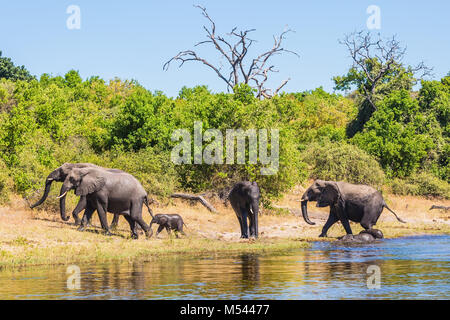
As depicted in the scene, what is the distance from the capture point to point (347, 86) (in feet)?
223

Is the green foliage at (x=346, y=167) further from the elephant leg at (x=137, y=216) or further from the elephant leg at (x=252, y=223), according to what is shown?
the elephant leg at (x=137, y=216)

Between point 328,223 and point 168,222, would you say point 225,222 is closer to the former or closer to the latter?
point 328,223

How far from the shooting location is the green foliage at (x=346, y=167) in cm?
3975

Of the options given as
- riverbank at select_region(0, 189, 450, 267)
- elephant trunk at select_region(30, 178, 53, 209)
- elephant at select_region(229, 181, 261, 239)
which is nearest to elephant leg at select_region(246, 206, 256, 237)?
elephant at select_region(229, 181, 261, 239)

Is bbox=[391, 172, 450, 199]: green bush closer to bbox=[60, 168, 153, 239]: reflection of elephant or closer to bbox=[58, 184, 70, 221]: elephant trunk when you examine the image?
bbox=[60, 168, 153, 239]: reflection of elephant

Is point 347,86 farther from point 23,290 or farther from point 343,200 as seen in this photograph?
point 23,290

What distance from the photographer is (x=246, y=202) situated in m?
24.6

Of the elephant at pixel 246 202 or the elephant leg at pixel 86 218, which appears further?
the elephant at pixel 246 202

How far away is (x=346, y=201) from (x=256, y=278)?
11.4m

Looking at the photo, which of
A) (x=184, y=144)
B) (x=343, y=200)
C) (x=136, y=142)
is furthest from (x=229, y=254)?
(x=136, y=142)

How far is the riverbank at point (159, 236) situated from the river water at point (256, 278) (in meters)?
1.13

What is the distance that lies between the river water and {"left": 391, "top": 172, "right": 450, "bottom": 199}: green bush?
907 inches

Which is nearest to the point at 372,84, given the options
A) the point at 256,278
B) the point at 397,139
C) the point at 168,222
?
the point at 397,139

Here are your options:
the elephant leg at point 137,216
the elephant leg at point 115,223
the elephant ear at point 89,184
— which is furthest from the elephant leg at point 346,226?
the elephant ear at point 89,184
